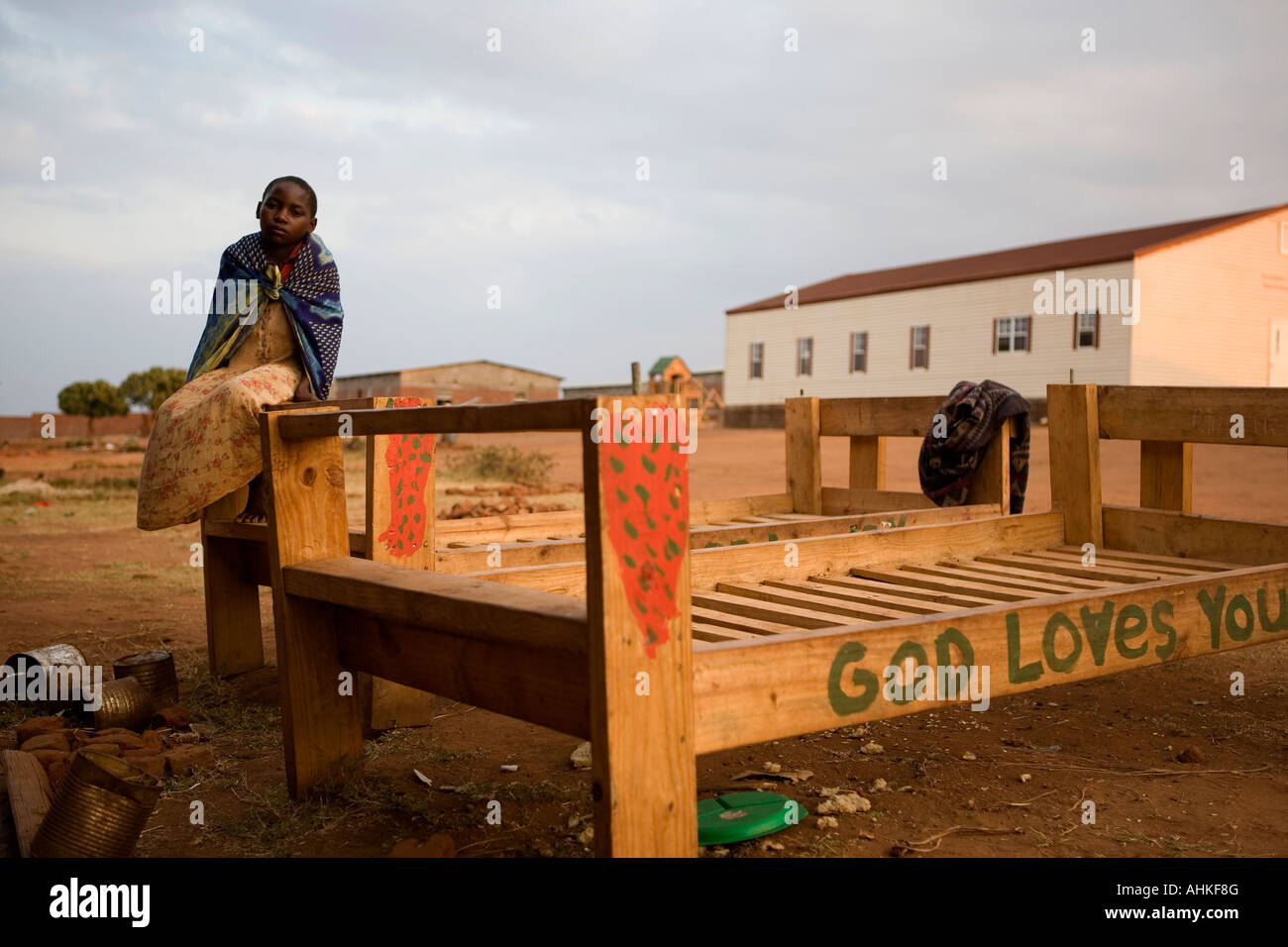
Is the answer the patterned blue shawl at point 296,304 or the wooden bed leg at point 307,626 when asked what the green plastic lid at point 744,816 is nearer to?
the wooden bed leg at point 307,626

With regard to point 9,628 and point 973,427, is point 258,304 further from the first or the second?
point 973,427

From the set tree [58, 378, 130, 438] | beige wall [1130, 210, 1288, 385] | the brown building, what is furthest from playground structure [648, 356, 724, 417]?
tree [58, 378, 130, 438]

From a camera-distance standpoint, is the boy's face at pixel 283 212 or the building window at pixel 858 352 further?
the building window at pixel 858 352

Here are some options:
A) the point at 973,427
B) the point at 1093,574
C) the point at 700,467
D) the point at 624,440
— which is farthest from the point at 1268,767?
the point at 700,467

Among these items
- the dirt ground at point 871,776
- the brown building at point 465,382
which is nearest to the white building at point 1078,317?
the brown building at point 465,382

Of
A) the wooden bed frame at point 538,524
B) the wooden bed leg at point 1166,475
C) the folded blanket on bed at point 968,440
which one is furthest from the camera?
the folded blanket on bed at point 968,440

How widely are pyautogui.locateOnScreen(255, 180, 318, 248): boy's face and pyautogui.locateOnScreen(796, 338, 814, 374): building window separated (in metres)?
29.9

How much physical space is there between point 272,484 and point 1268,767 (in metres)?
3.35

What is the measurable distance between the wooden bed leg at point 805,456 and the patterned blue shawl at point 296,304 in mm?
3136

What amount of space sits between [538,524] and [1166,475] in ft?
10.2

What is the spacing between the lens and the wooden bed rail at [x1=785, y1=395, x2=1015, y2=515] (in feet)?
19.7

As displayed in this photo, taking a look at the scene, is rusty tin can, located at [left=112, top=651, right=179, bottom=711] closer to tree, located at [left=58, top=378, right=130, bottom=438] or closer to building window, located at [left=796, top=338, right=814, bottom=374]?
building window, located at [left=796, top=338, right=814, bottom=374]

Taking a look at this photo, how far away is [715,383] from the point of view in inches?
1622

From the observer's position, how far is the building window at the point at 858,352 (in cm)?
3155
